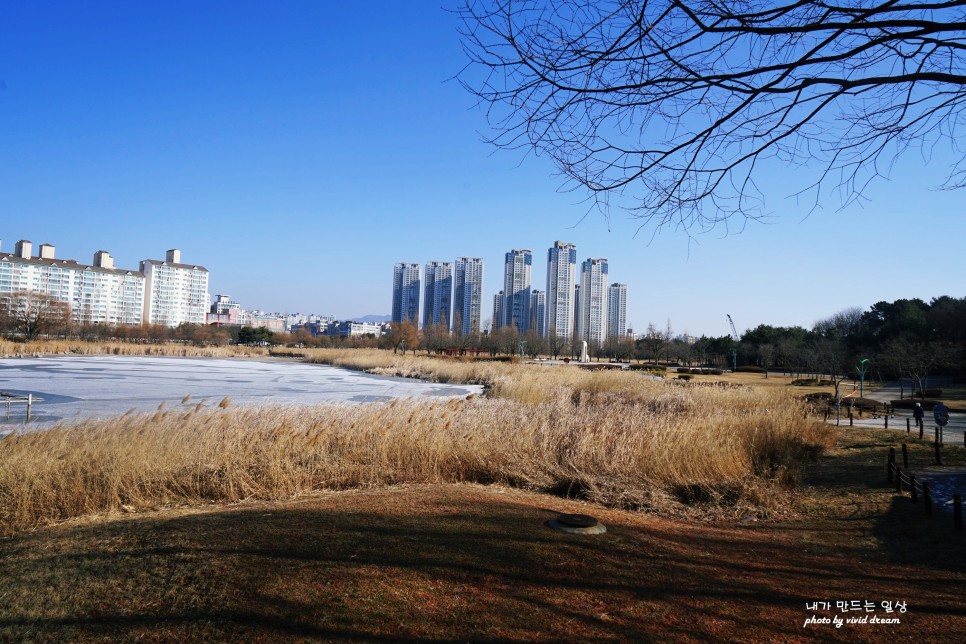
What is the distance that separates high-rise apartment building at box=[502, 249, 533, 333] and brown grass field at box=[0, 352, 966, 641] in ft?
373

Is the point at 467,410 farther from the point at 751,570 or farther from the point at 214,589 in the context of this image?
the point at 214,589

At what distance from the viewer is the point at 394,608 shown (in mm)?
3285

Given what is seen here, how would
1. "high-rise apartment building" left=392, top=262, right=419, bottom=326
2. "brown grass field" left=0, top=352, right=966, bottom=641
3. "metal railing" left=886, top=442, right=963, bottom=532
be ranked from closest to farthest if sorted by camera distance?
"brown grass field" left=0, top=352, right=966, bottom=641
"metal railing" left=886, top=442, right=963, bottom=532
"high-rise apartment building" left=392, top=262, right=419, bottom=326

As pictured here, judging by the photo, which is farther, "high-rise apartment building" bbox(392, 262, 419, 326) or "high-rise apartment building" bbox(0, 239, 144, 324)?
"high-rise apartment building" bbox(392, 262, 419, 326)

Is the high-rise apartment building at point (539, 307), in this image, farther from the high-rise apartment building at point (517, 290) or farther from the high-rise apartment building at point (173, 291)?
the high-rise apartment building at point (173, 291)

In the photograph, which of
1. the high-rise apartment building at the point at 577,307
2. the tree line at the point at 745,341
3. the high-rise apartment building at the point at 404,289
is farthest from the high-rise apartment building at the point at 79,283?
the high-rise apartment building at the point at 577,307

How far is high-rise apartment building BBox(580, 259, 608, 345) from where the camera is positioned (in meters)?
124

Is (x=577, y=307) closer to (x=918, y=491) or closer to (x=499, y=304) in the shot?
(x=499, y=304)

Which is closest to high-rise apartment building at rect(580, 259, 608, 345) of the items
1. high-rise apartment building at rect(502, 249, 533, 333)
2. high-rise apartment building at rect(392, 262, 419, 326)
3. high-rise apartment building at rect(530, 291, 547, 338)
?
high-rise apartment building at rect(530, 291, 547, 338)

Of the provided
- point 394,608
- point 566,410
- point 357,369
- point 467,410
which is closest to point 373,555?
point 394,608

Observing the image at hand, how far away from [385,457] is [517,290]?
11841 cm

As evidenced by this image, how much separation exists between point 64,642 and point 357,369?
4131 cm

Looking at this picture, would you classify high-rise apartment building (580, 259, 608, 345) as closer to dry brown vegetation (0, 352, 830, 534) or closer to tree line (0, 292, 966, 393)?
tree line (0, 292, 966, 393)

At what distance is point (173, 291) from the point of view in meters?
130
